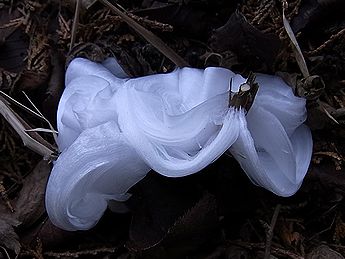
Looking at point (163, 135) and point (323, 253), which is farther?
point (323, 253)

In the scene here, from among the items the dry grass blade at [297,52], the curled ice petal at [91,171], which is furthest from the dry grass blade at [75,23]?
the dry grass blade at [297,52]

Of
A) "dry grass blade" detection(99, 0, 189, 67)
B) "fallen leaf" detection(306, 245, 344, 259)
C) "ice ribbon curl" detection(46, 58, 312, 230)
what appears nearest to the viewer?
"ice ribbon curl" detection(46, 58, 312, 230)

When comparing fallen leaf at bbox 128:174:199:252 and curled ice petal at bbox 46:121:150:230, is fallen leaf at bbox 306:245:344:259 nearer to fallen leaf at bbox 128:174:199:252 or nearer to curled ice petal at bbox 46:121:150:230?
fallen leaf at bbox 128:174:199:252

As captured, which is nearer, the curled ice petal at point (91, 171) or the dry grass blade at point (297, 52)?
the curled ice petal at point (91, 171)

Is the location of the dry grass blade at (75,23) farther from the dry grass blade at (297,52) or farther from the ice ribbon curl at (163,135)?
the dry grass blade at (297,52)

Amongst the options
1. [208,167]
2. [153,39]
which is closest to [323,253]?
[208,167]

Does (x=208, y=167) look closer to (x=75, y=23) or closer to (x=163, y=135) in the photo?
(x=163, y=135)

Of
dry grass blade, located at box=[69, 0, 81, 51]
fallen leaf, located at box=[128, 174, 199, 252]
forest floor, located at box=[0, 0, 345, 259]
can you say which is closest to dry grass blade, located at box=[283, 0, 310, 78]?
forest floor, located at box=[0, 0, 345, 259]
